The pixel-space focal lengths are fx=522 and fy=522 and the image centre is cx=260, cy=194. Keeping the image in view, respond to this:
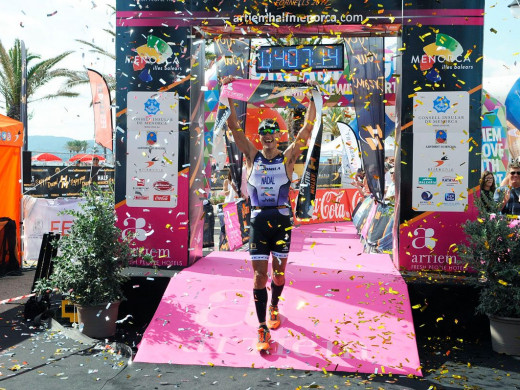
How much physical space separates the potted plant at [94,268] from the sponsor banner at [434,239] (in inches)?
141

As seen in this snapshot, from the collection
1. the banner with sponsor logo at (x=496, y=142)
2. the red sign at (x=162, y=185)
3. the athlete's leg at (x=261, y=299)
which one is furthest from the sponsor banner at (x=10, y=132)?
the banner with sponsor logo at (x=496, y=142)

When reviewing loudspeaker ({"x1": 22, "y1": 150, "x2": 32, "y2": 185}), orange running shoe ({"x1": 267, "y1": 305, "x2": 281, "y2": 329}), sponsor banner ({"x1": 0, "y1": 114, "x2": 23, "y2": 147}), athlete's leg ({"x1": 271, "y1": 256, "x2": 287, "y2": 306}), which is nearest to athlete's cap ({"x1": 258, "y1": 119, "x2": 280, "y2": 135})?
athlete's leg ({"x1": 271, "y1": 256, "x2": 287, "y2": 306})

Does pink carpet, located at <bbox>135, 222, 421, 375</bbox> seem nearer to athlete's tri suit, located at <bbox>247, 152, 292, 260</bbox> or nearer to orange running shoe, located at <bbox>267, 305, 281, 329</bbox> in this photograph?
orange running shoe, located at <bbox>267, 305, 281, 329</bbox>

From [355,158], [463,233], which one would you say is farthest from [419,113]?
[355,158]

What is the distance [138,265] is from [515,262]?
15.4 ft

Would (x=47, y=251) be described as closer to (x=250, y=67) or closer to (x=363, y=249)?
(x=250, y=67)

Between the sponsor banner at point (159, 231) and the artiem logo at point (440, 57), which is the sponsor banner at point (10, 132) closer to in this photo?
the sponsor banner at point (159, 231)

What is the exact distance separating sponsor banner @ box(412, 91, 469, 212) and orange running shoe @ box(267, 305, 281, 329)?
241 cm

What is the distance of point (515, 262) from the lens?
5719 mm

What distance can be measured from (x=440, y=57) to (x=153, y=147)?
393cm

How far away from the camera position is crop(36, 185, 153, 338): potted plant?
6.00 metres

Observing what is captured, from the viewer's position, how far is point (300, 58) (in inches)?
309

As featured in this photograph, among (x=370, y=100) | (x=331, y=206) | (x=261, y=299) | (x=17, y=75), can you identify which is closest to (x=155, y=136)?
(x=261, y=299)

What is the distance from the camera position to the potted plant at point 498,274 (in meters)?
5.59
